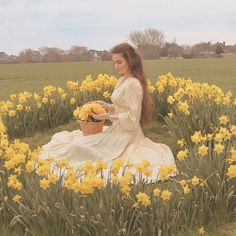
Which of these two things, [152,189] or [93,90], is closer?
[152,189]

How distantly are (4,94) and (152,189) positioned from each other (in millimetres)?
16021

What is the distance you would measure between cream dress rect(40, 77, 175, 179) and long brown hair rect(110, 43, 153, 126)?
0.49 ft

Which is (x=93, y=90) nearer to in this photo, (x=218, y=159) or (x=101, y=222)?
(x=218, y=159)

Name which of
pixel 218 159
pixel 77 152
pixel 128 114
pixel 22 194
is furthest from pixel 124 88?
pixel 22 194

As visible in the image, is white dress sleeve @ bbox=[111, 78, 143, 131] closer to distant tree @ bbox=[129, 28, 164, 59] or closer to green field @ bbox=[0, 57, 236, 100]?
green field @ bbox=[0, 57, 236, 100]

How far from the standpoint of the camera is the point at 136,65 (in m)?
6.29

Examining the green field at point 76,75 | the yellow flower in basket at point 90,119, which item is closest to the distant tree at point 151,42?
the green field at point 76,75

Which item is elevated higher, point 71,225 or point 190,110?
point 190,110

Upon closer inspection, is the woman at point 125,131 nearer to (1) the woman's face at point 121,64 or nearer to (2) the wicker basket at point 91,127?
(1) the woman's face at point 121,64

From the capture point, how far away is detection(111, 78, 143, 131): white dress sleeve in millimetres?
6141

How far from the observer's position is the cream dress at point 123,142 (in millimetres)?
6141

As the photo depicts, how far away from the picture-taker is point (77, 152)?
20.6ft

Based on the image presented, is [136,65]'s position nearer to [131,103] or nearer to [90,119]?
[131,103]

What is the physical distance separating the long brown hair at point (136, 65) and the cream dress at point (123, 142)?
0.49 ft
